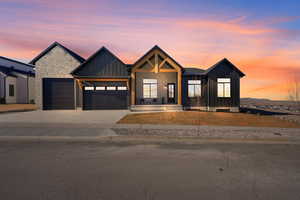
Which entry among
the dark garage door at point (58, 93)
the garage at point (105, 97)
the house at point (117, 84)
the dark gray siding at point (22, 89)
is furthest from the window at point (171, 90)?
the dark gray siding at point (22, 89)

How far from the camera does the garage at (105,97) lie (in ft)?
59.7

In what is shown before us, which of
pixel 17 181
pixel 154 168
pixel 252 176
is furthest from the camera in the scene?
pixel 154 168

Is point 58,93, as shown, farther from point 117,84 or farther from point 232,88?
point 232,88

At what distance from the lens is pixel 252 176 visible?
355 centimetres

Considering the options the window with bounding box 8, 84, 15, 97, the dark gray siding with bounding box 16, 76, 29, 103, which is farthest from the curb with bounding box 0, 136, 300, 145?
the dark gray siding with bounding box 16, 76, 29, 103

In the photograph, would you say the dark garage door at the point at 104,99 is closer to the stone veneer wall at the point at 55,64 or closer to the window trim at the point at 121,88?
the window trim at the point at 121,88

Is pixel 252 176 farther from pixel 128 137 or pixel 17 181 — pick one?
pixel 17 181

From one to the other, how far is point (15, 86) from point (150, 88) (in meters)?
27.1

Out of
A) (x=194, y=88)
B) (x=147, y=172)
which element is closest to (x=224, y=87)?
(x=194, y=88)

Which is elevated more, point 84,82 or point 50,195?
point 84,82

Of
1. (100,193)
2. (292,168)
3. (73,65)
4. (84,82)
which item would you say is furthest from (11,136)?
(73,65)

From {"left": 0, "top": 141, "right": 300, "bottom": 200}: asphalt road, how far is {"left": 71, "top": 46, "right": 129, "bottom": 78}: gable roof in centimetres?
1263

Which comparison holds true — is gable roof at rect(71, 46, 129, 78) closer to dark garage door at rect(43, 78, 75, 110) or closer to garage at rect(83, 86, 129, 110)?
garage at rect(83, 86, 129, 110)

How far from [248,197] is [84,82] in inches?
731
